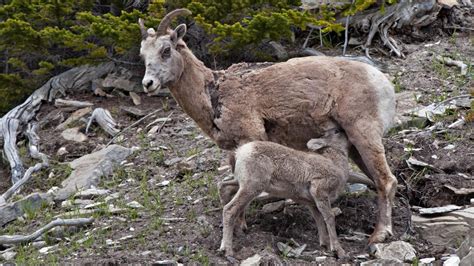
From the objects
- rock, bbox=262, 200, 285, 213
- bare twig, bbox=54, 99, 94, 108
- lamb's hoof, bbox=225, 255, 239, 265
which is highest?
lamb's hoof, bbox=225, 255, 239, 265

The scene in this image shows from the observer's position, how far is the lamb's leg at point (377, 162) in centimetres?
682

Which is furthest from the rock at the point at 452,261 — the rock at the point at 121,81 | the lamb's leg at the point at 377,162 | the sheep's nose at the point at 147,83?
the rock at the point at 121,81

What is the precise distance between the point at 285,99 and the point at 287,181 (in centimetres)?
108

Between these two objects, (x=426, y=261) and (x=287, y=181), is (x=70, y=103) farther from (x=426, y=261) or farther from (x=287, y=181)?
(x=426, y=261)

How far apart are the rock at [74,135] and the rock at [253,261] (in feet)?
17.4

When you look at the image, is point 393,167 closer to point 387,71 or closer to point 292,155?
point 292,155

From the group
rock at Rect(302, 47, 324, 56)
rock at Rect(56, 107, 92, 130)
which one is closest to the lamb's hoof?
rock at Rect(56, 107, 92, 130)

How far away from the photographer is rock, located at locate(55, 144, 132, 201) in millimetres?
8930

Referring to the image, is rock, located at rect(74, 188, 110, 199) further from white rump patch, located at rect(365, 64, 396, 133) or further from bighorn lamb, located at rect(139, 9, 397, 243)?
white rump patch, located at rect(365, 64, 396, 133)

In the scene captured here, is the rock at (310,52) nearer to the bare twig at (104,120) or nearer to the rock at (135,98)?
the rock at (135,98)

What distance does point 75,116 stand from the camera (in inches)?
455

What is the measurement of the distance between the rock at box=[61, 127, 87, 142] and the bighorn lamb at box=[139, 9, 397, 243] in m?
3.83

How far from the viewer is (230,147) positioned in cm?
720

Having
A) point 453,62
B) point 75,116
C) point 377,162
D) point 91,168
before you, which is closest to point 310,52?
point 453,62
